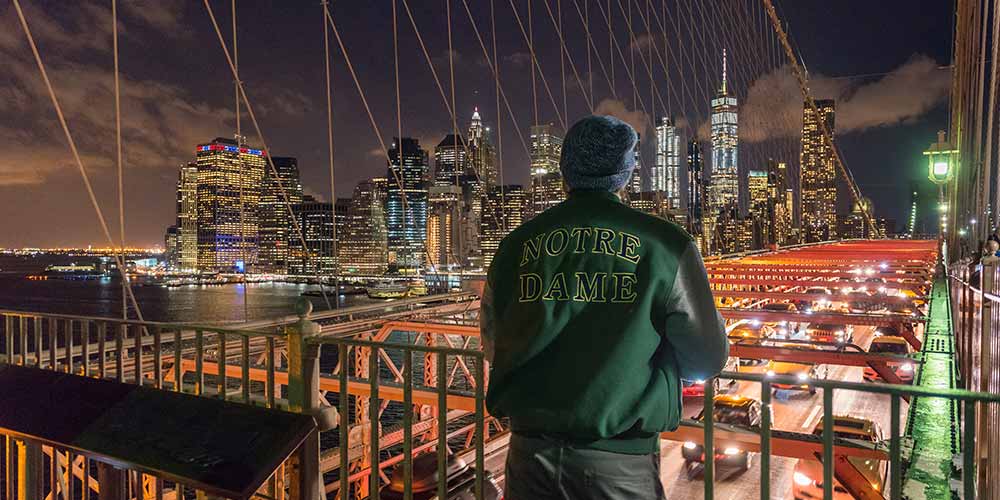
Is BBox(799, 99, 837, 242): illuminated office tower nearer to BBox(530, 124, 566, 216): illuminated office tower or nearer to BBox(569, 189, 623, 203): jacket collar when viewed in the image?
BBox(530, 124, 566, 216): illuminated office tower

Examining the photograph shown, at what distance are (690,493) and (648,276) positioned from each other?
1195 centimetres

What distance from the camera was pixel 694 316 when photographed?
152cm

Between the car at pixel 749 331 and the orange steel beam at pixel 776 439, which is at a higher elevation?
the orange steel beam at pixel 776 439

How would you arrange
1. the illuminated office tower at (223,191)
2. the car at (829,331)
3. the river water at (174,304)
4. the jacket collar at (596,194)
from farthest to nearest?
the river water at (174,304), the car at (829,331), the illuminated office tower at (223,191), the jacket collar at (596,194)

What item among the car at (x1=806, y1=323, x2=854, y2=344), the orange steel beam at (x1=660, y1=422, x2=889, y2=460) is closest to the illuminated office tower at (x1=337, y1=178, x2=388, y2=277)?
the car at (x1=806, y1=323, x2=854, y2=344)

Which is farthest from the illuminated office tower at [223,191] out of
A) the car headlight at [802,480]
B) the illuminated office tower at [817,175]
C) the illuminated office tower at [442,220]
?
the illuminated office tower at [817,175]

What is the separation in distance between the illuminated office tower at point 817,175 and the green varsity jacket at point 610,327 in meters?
60.9

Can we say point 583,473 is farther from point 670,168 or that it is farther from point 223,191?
point 670,168

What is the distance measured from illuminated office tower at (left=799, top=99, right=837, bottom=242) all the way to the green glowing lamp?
148 feet

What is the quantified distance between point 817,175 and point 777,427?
56.6 meters

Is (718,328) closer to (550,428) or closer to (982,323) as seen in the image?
(550,428)

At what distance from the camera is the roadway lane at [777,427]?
12211 millimetres

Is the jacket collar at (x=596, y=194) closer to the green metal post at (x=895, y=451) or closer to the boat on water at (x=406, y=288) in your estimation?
the green metal post at (x=895, y=451)

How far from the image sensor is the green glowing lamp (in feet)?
46.1
